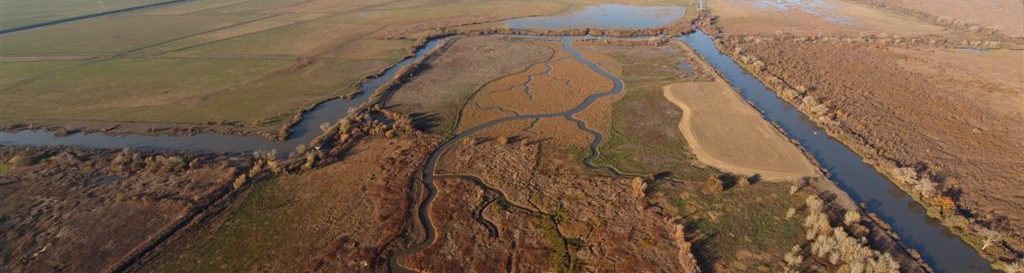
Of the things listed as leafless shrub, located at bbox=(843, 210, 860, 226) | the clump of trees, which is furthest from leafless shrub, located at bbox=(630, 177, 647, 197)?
leafless shrub, located at bbox=(843, 210, 860, 226)

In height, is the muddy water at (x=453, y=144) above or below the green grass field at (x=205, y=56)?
below

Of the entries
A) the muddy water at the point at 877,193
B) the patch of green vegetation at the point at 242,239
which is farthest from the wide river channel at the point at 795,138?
the patch of green vegetation at the point at 242,239

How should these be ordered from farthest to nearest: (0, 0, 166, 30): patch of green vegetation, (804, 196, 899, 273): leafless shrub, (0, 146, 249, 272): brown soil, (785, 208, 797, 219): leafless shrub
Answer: (0, 0, 166, 30): patch of green vegetation < (785, 208, 797, 219): leafless shrub < (0, 146, 249, 272): brown soil < (804, 196, 899, 273): leafless shrub

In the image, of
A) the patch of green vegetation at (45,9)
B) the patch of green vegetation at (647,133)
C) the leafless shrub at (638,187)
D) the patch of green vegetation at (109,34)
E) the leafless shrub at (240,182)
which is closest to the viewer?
the leafless shrub at (638,187)

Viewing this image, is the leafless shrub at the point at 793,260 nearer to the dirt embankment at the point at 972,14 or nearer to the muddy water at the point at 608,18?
the muddy water at the point at 608,18

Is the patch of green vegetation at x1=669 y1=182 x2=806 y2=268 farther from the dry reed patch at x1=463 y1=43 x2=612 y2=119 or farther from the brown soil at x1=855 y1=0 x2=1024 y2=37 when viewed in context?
the brown soil at x1=855 y1=0 x2=1024 y2=37

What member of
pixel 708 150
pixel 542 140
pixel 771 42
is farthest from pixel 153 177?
pixel 771 42
